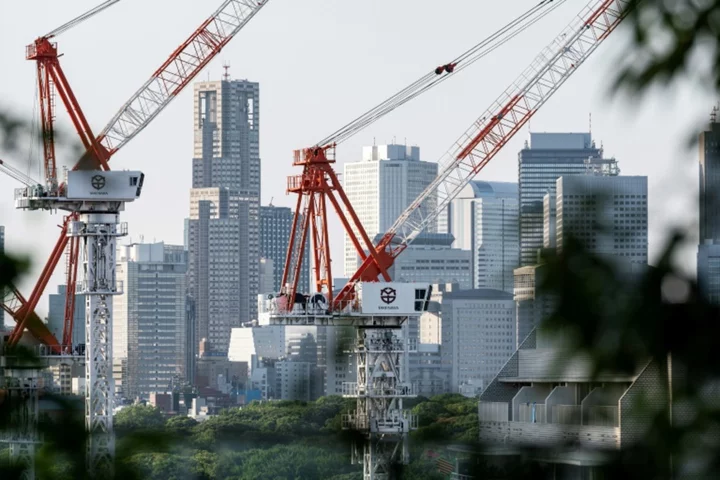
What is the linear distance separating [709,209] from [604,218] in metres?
0.19

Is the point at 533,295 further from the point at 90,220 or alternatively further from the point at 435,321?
the point at 435,321

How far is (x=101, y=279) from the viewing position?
46406 millimetres

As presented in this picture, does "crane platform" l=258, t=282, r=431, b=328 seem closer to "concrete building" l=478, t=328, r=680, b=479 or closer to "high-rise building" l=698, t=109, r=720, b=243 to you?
"concrete building" l=478, t=328, r=680, b=479

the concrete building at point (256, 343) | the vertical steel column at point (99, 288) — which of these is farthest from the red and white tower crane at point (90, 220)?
the concrete building at point (256, 343)

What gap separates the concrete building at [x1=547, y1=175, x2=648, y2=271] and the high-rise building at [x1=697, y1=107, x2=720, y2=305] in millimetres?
108

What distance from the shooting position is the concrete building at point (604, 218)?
3.05 meters

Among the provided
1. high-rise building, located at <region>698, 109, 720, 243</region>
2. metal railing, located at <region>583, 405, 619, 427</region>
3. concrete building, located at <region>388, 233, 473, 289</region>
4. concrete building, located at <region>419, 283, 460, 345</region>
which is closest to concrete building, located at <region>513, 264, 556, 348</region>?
metal railing, located at <region>583, 405, 619, 427</region>

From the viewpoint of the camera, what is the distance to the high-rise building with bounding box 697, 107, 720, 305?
2.99m

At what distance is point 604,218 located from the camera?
120 inches

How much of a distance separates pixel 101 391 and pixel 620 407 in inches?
1692

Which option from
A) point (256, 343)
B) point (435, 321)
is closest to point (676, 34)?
point (435, 321)

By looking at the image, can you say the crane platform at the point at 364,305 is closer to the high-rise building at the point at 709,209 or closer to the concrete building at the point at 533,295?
the concrete building at the point at 533,295

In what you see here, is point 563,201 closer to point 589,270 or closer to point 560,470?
point 589,270

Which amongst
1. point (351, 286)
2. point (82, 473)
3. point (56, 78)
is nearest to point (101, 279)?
point (56, 78)
